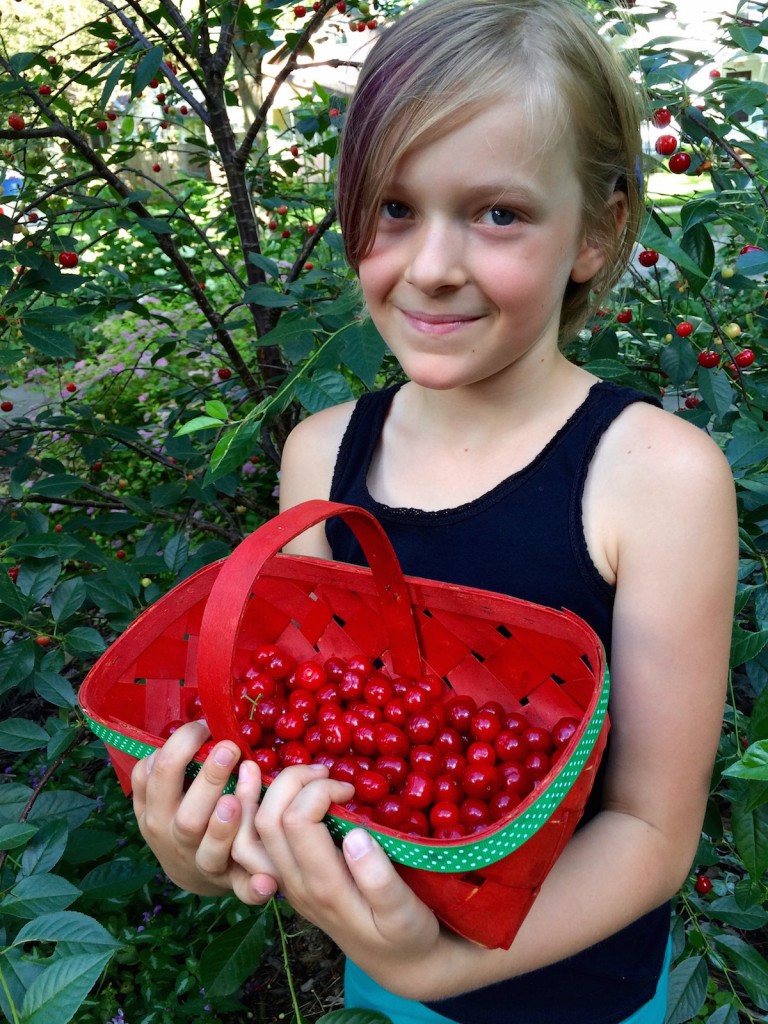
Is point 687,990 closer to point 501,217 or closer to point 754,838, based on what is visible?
point 754,838

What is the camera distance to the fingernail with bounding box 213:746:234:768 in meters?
0.69

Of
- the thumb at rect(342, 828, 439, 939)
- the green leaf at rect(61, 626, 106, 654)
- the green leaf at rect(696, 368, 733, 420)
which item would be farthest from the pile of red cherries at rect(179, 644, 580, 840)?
the green leaf at rect(696, 368, 733, 420)

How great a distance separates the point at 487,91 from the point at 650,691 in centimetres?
59

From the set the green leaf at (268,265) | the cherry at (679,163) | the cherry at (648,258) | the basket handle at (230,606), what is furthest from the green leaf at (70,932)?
the cherry at (648,258)

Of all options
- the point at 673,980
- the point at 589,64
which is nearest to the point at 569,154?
the point at 589,64

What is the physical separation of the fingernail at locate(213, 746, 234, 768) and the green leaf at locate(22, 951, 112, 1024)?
0.16 metres

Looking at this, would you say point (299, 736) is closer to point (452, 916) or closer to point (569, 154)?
point (452, 916)

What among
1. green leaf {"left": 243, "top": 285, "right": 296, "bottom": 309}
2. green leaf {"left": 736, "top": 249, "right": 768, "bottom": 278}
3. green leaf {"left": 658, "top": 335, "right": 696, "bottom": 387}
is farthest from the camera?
green leaf {"left": 658, "top": 335, "right": 696, "bottom": 387}

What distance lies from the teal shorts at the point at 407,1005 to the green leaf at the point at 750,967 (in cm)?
14

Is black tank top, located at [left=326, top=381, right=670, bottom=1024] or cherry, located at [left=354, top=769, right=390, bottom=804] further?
black tank top, located at [left=326, top=381, right=670, bottom=1024]

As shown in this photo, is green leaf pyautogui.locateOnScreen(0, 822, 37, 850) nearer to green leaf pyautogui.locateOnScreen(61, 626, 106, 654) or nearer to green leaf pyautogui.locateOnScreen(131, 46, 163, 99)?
green leaf pyautogui.locateOnScreen(61, 626, 106, 654)

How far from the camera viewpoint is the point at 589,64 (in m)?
0.87

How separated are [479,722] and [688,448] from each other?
35cm

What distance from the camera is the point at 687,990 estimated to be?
46.7 inches
